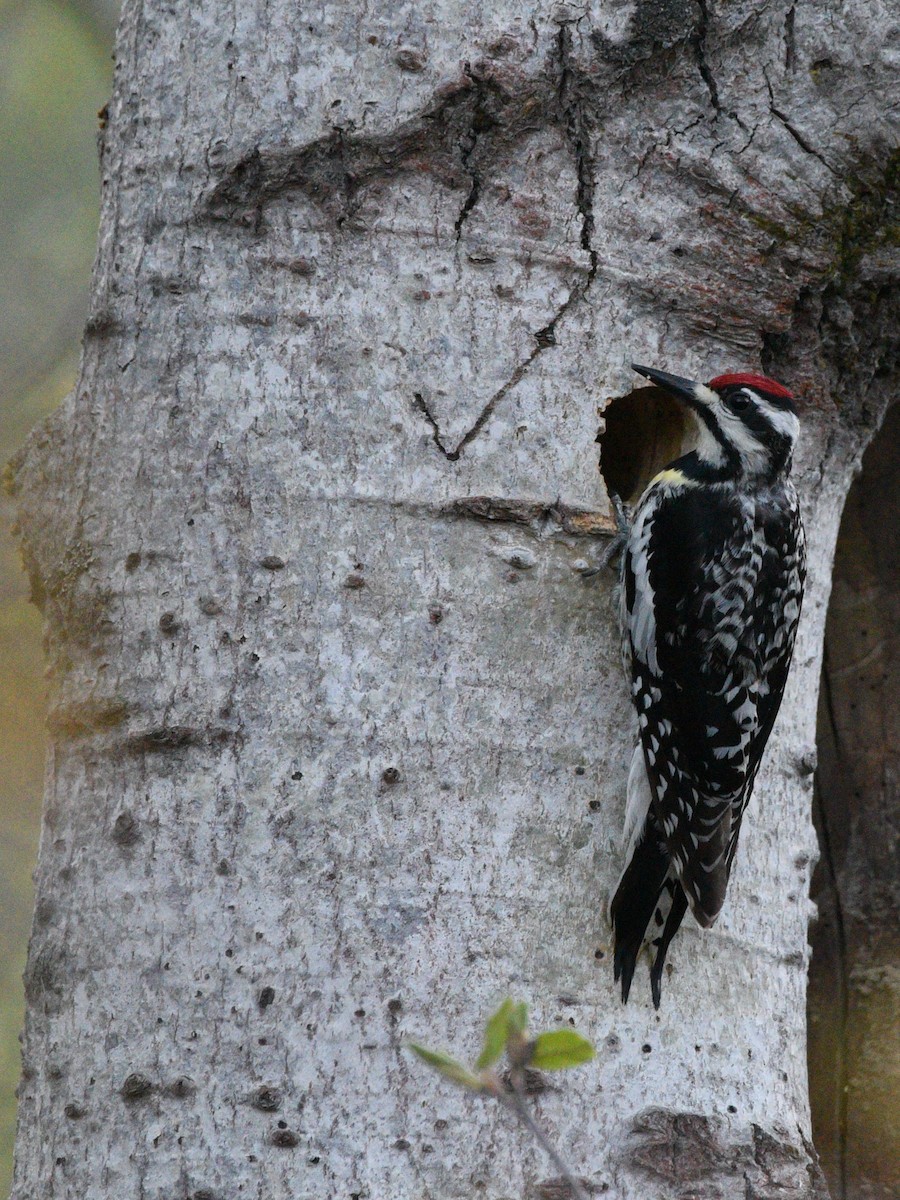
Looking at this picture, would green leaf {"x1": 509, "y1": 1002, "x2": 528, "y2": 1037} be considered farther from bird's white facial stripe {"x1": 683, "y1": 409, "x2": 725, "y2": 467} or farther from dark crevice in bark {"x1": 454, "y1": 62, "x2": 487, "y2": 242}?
bird's white facial stripe {"x1": 683, "y1": 409, "x2": 725, "y2": 467}

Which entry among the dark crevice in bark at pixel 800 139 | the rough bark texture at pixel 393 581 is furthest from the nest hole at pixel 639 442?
the dark crevice in bark at pixel 800 139

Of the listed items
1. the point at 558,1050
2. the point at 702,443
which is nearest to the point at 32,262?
the point at 702,443

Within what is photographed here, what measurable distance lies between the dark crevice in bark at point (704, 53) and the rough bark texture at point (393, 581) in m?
0.01

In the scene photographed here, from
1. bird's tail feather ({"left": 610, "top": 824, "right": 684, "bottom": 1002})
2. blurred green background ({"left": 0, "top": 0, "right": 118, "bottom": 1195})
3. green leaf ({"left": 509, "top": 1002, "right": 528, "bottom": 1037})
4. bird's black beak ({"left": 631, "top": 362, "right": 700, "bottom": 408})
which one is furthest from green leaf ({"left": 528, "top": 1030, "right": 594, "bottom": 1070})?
blurred green background ({"left": 0, "top": 0, "right": 118, "bottom": 1195})

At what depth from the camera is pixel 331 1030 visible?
2027 millimetres

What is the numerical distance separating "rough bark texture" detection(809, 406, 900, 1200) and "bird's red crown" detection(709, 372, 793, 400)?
1048 mm

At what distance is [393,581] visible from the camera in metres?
2.25

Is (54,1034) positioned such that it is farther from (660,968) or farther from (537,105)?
(537,105)

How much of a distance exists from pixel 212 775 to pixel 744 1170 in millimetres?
1026

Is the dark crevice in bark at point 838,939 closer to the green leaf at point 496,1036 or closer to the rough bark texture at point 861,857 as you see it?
the rough bark texture at point 861,857

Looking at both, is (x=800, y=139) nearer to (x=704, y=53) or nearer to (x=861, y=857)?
(x=704, y=53)

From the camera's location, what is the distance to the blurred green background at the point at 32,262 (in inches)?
161

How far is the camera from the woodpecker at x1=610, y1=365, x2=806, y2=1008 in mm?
2322

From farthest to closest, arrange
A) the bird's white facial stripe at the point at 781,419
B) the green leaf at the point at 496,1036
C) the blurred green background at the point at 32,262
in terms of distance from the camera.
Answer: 1. the blurred green background at the point at 32,262
2. the bird's white facial stripe at the point at 781,419
3. the green leaf at the point at 496,1036
